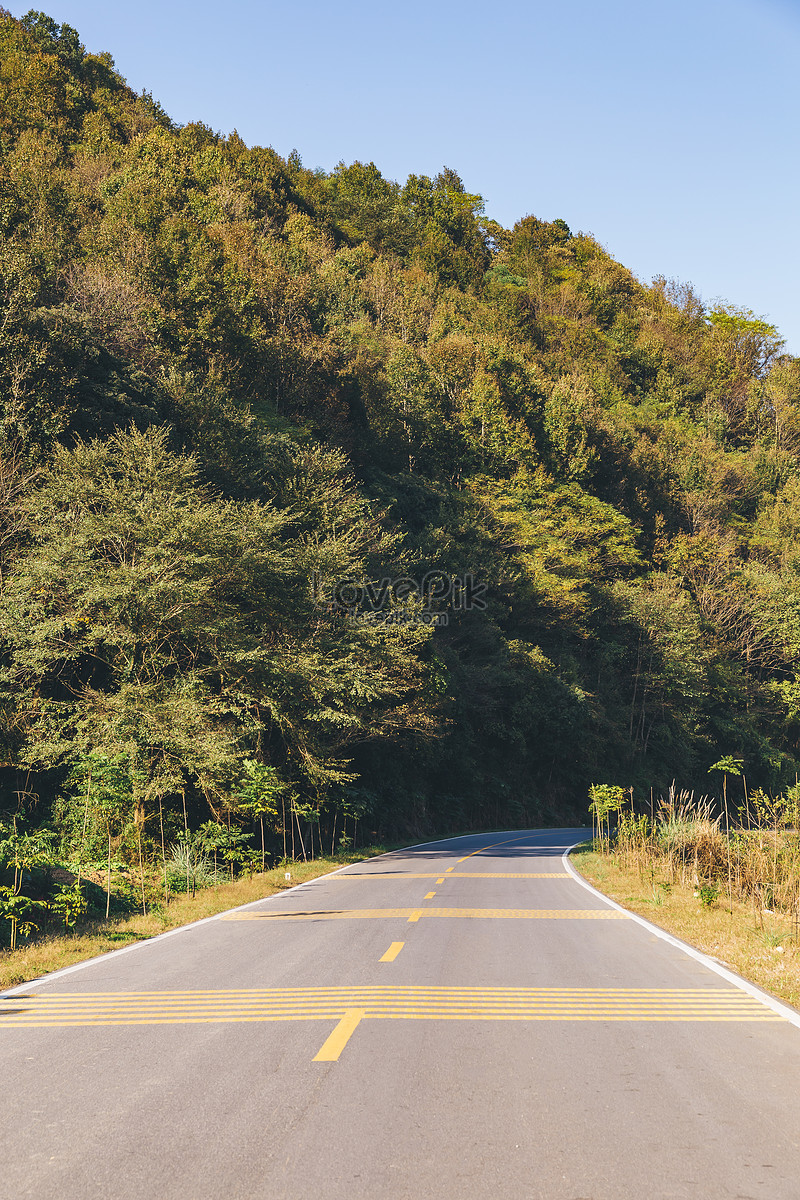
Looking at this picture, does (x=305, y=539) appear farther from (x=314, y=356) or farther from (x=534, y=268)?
(x=534, y=268)

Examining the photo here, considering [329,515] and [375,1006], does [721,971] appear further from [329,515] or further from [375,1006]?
[329,515]

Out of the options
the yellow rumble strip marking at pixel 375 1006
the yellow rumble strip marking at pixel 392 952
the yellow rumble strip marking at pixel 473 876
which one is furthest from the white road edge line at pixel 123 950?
the yellow rumble strip marking at pixel 392 952

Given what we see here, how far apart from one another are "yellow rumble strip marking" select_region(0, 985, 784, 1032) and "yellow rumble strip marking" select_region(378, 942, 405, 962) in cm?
128

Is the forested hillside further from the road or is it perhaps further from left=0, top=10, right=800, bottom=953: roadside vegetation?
the road

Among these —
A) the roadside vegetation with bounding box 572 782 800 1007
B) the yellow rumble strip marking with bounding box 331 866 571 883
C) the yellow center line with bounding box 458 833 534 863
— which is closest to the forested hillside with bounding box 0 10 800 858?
the yellow rumble strip marking with bounding box 331 866 571 883

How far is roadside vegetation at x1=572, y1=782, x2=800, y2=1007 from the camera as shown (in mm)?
9172

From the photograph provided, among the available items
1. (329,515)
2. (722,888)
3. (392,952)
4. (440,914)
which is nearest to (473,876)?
(722,888)

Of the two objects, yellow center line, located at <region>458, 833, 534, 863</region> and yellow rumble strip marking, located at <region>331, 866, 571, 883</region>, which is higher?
yellow rumble strip marking, located at <region>331, 866, 571, 883</region>

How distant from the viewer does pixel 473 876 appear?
17859mm

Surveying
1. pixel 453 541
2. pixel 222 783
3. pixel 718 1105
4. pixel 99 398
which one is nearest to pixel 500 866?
pixel 222 783

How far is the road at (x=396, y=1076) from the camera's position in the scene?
13.0 feet

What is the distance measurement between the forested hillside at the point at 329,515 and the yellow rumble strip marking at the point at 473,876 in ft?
11.2

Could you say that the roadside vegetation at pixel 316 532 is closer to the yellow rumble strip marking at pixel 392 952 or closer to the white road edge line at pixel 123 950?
the white road edge line at pixel 123 950

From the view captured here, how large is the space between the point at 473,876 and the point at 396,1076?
13.0 meters
